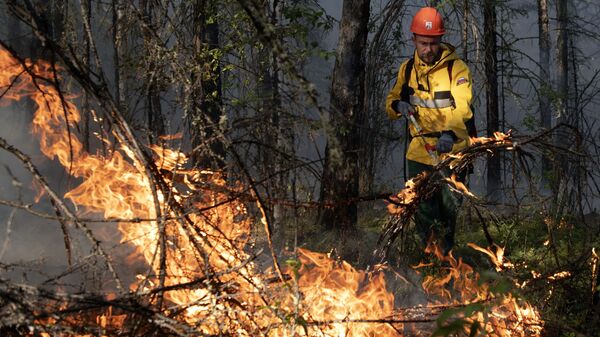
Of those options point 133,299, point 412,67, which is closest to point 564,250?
point 412,67

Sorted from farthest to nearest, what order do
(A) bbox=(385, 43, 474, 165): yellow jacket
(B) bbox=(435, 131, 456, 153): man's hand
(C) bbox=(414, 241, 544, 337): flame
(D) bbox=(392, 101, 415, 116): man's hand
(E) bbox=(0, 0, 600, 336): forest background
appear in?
(D) bbox=(392, 101, 415, 116): man's hand < (A) bbox=(385, 43, 474, 165): yellow jacket < (B) bbox=(435, 131, 456, 153): man's hand < (C) bbox=(414, 241, 544, 337): flame < (E) bbox=(0, 0, 600, 336): forest background

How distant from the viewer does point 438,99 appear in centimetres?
626

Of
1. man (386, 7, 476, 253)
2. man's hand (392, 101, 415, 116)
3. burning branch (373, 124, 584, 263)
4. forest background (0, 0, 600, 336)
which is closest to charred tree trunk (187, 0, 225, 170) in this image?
forest background (0, 0, 600, 336)

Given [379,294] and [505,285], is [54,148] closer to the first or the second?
[379,294]

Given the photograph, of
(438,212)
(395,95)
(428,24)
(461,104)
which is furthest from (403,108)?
(438,212)

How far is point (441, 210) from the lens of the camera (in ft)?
21.7

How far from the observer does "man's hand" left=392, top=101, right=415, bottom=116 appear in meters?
6.35

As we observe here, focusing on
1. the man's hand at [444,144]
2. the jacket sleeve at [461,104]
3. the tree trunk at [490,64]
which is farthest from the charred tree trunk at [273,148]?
the tree trunk at [490,64]

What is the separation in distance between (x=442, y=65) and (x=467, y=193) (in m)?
1.63

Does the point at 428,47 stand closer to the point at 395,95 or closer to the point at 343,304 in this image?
the point at 395,95

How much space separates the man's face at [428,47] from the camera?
6.21 metres

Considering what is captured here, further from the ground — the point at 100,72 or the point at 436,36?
the point at 436,36

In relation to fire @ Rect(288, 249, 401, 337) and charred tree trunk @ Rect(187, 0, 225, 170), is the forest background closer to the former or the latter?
charred tree trunk @ Rect(187, 0, 225, 170)

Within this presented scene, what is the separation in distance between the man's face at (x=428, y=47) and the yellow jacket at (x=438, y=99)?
0.18 ft
